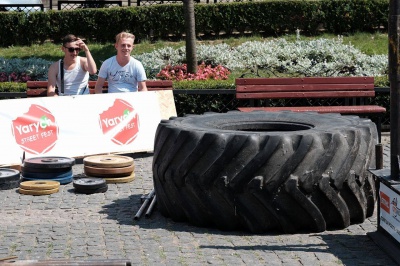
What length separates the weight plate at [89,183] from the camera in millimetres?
10805

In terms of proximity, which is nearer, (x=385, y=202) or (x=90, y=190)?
(x=385, y=202)

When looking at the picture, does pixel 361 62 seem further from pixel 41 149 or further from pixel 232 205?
pixel 232 205

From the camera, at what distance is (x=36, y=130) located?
41.0 ft

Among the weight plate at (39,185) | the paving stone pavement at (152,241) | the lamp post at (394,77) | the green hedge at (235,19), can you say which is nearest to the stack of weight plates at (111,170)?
the weight plate at (39,185)

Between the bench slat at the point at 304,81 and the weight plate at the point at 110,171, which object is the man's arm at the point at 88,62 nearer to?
the weight plate at the point at 110,171

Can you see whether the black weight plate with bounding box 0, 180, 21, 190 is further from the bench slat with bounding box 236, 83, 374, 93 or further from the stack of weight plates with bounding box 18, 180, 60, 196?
the bench slat with bounding box 236, 83, 374, 93

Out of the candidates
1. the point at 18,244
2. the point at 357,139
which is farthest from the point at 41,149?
Result: the point at 357,139

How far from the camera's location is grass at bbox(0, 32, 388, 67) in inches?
910

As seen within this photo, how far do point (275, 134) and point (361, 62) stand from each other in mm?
11082

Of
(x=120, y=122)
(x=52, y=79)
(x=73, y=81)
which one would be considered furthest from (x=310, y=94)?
(x=52, y=79)

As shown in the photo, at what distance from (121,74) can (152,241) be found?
5.29m

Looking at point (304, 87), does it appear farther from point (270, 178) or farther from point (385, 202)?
point (385, 202)

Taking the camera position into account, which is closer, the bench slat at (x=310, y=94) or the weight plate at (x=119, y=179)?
the weight plate at (x=119, y=179)

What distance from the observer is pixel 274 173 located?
8664 millimetres
